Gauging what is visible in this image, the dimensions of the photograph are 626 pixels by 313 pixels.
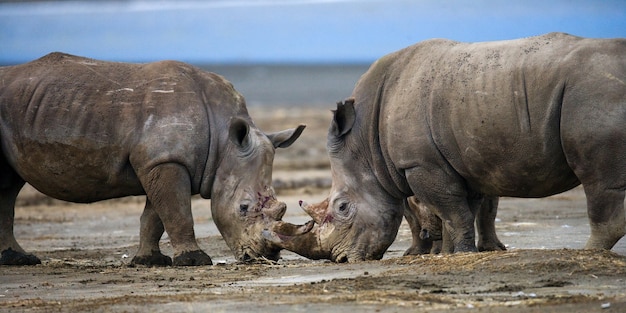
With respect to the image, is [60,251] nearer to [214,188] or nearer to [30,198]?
[214,188]

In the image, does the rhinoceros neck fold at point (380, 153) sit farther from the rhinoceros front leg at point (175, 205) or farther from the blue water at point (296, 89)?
the blue water at point (296, 89)

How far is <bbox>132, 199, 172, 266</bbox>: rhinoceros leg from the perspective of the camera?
10680 mm

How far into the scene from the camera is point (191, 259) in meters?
10.3

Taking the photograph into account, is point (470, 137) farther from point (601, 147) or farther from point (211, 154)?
point (211, 154)

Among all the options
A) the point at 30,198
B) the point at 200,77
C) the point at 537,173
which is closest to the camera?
the point at 537,173

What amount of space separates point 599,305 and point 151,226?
4854 millimetres

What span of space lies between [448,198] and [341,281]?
2084 mm

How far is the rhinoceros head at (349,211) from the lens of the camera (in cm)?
1047

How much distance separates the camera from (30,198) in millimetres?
17781

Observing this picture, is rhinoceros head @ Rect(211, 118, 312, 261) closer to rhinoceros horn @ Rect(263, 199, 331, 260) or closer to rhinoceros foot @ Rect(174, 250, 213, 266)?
rhinoceros horn @ Rect(263, 199, 331, 260)

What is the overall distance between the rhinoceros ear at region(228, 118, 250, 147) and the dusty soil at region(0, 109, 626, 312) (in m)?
1.04

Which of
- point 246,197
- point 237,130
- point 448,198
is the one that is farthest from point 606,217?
point 237,130

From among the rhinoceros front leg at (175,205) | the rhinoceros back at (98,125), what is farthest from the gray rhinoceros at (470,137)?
the rhinoceros back at (98,125)

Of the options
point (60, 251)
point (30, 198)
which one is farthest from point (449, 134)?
point (30, 198)
